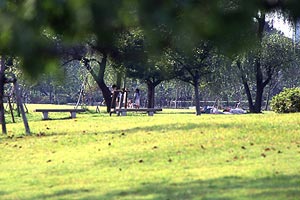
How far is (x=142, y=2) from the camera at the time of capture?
4590 millimetres

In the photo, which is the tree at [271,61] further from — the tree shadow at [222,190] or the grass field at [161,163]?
the tree shadow at [222,190]

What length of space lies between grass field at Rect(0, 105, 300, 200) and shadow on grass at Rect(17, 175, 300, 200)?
0.01 meters

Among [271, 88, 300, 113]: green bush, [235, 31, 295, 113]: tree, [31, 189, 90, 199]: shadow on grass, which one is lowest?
[31, 189, 90, 199]: shadow on grass

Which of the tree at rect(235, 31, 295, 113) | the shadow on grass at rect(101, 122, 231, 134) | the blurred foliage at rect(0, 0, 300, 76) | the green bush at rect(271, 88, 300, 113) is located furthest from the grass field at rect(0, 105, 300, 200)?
the tree at rect(235, 31, 295, 113)

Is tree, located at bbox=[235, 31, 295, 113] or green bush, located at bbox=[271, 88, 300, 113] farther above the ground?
tree, located at bbox=[235, 31, 295, 113]

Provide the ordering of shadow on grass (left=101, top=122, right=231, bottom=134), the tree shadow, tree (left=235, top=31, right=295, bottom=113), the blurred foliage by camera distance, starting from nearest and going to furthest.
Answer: the blurred foliage
the tree shadow
shadow on grass (left=101, top=122, right=231, bottom=134)
tree (left=235, top=31, right=295, bottom=113)

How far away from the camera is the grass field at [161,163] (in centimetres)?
782

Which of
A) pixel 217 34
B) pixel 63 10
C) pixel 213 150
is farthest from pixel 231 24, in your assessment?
pixel 213 150

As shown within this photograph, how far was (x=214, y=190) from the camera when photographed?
7598 mm

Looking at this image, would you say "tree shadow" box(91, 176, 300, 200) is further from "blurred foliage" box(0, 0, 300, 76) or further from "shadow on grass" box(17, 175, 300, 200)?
"blurred foliage" box(0, 0, 300, 76)

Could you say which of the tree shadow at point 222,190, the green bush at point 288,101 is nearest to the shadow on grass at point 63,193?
the tree shadow at point 222,190

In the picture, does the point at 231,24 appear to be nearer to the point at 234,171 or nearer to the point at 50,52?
the point at 50,52

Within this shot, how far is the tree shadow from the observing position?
286 inches

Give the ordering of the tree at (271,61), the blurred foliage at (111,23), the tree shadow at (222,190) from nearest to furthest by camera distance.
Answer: the blurred foliage at (111,23) → the tree shadow at (222,190) → the tree at (271,61)
